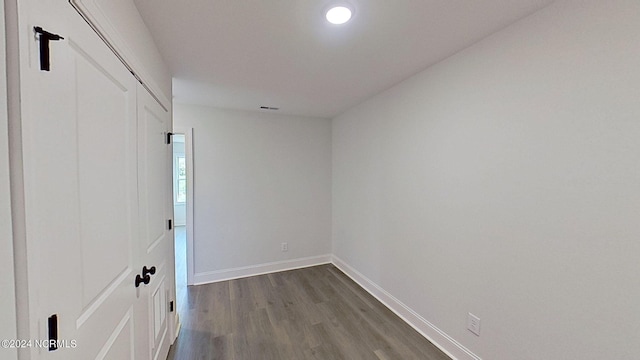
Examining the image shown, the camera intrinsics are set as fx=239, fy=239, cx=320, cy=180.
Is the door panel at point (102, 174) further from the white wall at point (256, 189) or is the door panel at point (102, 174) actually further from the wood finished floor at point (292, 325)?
the white wall at point (256, 189)

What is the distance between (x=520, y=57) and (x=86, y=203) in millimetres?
2272

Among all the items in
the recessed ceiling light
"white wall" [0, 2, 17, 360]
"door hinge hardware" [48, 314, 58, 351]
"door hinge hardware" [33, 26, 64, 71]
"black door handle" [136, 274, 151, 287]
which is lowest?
"black door handle" [136, 274, 151, 287]

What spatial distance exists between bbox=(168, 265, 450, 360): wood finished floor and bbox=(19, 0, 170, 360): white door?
0.92 meters

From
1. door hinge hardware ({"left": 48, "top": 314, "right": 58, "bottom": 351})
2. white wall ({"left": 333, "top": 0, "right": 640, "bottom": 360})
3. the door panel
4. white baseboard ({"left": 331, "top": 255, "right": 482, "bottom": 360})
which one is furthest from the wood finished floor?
door hinge hardware ({"left": 48, "top": 314, "right": 58, "bottom": 351})

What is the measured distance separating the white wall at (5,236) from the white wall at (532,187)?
2.13m

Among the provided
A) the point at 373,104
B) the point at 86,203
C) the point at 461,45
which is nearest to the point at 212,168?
the point at 373,104

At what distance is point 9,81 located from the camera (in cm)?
54

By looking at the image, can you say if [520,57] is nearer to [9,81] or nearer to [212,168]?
[9,81]

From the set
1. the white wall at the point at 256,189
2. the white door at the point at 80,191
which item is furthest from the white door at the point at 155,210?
the white wall at the point at 256,189

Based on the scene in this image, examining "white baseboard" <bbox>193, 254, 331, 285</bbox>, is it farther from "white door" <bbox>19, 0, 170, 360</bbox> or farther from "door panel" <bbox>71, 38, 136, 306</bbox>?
"door panel" <bbox>71, 38, 136, 306</bbox>

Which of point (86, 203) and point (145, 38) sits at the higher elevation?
point (145, 38)

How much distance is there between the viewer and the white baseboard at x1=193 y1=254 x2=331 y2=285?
3197 millimetres

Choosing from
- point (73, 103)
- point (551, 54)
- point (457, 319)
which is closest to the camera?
point (73, 103)

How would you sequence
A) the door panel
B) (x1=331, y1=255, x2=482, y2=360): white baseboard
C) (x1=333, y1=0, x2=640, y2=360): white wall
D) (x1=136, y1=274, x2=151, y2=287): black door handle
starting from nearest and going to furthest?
1. the door panel
2. (x1=333, y1=0, x2=640, y2=360): white wall
3. (x1=136, y1=274, x2=151, y2=287): black door handle
4. (x1=331, y1=255, x2=482, y2=360): white baseboard
